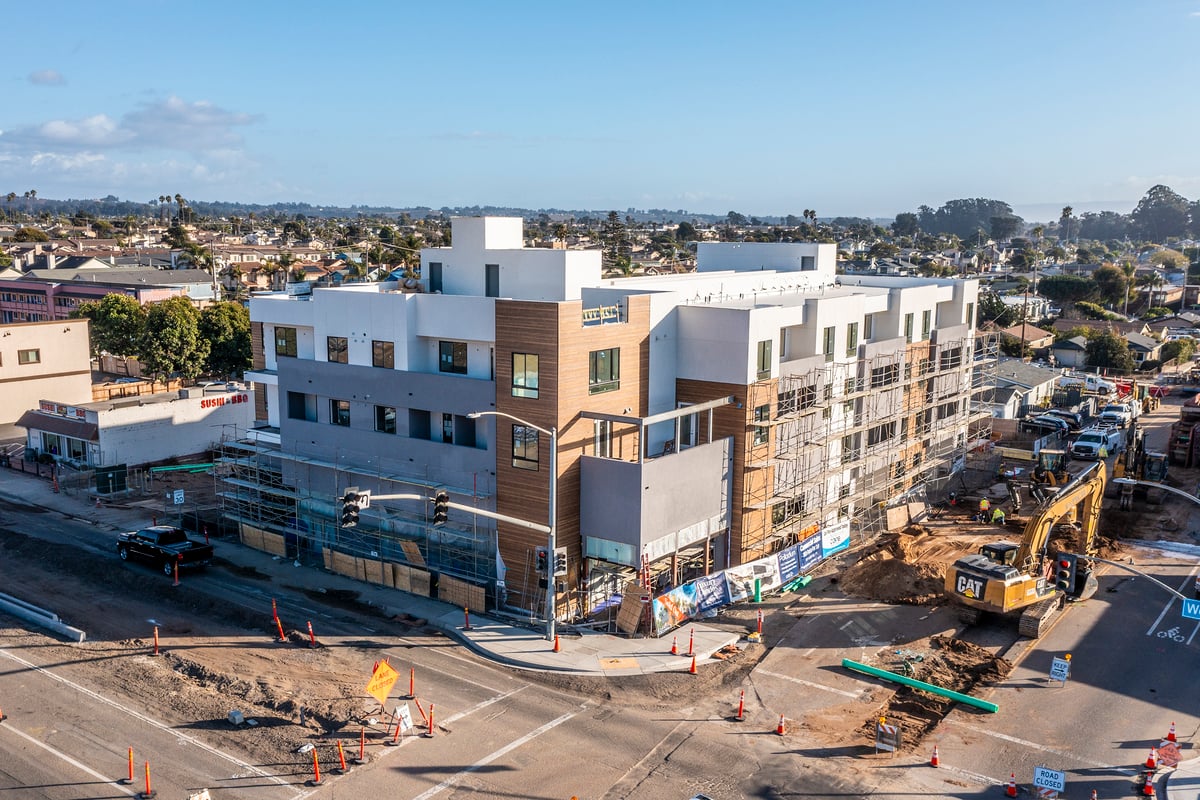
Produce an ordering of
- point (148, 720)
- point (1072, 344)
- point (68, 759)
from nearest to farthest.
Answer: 1. point (68, 759)
2. point (148, 720)
3. point (1072, 344)

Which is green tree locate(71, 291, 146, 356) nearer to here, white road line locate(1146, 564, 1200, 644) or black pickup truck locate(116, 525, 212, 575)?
black pickup truck locate(116, 525, 212, 575)

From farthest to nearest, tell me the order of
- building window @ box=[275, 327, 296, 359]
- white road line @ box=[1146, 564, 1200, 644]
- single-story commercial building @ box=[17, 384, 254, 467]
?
single-story commercial building @ box=[17, 384, 254, 467] → building window @ box=[275, 327, 296, 359] → white road line @ box=[1146, 564, 1200, 644]

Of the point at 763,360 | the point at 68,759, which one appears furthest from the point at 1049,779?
the point at 68,759

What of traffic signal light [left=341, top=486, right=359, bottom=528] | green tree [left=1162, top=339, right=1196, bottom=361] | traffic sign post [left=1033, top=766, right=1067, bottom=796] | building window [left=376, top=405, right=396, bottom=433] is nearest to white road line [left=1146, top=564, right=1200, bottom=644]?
traffic sign post [left=1033, top=766, right=1067, bottom=796]

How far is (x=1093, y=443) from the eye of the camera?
6075 cm

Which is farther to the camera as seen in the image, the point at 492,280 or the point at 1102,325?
the point at 1102,325

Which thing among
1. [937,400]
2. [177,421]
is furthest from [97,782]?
[937,400]

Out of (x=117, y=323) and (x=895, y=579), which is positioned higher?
(x=117, y=323)

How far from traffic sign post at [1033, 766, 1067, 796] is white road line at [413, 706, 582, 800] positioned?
468 inches

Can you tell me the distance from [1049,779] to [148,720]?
23.1 metres

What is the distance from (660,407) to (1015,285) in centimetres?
14941

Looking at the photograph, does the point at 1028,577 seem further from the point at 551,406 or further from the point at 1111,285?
the point at 1111,285

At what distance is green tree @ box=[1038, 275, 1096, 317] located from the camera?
498ft

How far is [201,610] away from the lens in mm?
34250
